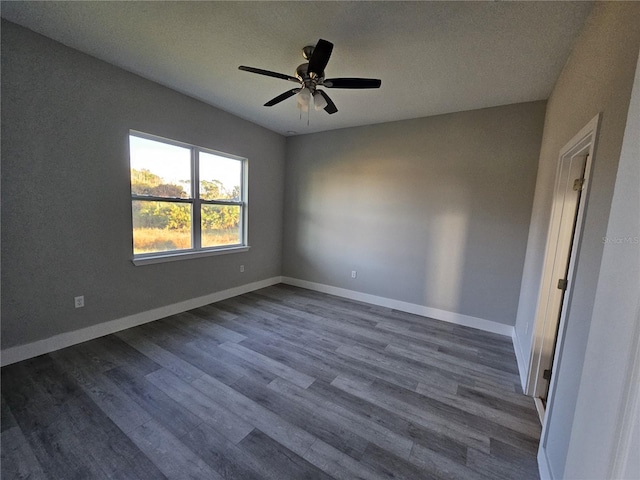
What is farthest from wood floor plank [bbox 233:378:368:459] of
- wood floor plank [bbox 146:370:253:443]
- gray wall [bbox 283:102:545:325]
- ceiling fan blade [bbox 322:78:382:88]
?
ceiling fan blade [bbox 322:78:382:88]

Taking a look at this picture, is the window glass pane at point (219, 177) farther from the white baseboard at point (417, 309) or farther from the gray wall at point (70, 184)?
the white baseboard at point (417, 309)

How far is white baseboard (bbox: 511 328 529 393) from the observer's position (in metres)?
2.15

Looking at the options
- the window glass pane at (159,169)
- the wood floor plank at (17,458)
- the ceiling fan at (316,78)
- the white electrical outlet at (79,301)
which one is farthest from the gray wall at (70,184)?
the ceiling fan at (316,78)

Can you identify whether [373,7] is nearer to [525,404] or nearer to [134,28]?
[134,28]

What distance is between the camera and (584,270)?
4.01ft

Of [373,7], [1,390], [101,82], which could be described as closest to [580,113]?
[373,7]

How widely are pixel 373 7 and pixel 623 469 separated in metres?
2.30

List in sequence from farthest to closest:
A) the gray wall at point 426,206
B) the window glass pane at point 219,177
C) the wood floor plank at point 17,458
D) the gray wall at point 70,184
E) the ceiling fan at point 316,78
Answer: the window glass pane at point 219,177 < the gray wall at point 426,206 < the gray wall at point 70,184 < the ceiling fan at point 316,78 < the wood floor plank at point 17,458

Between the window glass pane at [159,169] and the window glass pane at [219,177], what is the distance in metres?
0.22

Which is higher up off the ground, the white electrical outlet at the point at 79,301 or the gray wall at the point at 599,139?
the gray wall at the point at 599,139

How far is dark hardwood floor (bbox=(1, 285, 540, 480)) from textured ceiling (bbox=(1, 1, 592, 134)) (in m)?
2.74

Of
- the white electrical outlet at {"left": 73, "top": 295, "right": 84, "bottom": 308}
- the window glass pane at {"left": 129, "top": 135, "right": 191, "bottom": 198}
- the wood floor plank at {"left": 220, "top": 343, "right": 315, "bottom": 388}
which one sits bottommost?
the wood floor plank at {"left": 220, "top": 343, "right": 315, "bottom": 388}

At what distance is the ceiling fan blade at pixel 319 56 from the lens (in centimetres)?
171

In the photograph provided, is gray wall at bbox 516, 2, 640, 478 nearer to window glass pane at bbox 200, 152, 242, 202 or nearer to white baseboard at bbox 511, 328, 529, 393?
white baseboard at bbox 511, 328, 529, 393
